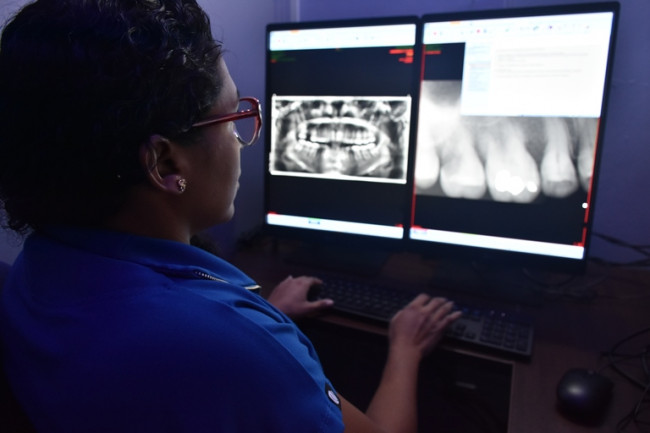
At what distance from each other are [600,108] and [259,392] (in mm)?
981

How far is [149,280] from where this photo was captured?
517mm

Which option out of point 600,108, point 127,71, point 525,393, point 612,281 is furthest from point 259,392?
point 612,281

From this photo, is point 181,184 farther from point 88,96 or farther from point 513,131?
point 513,131

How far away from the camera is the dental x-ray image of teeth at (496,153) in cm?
111

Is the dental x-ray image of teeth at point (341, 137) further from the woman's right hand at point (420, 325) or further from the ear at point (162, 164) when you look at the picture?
the ear at point (162, 164)

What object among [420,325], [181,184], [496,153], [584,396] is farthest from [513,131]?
[181,184]

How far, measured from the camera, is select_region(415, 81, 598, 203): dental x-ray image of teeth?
1107mm

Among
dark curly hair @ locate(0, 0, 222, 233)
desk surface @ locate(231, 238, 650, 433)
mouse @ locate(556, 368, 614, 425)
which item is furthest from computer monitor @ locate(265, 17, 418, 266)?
dark curly hair @ locate(0, 0, 222, 233)

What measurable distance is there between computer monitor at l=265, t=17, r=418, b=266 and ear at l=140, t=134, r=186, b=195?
0.74 m

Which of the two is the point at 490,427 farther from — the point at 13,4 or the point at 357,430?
the point at 13,4

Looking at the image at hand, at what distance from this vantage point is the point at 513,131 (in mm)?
1146

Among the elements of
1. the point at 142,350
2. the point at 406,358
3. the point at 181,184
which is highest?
the point at 181,184

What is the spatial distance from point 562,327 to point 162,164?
2.84 feet

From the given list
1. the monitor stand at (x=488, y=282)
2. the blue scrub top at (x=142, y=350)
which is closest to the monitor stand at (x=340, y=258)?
the monitor stand at (x=488, y=282)
